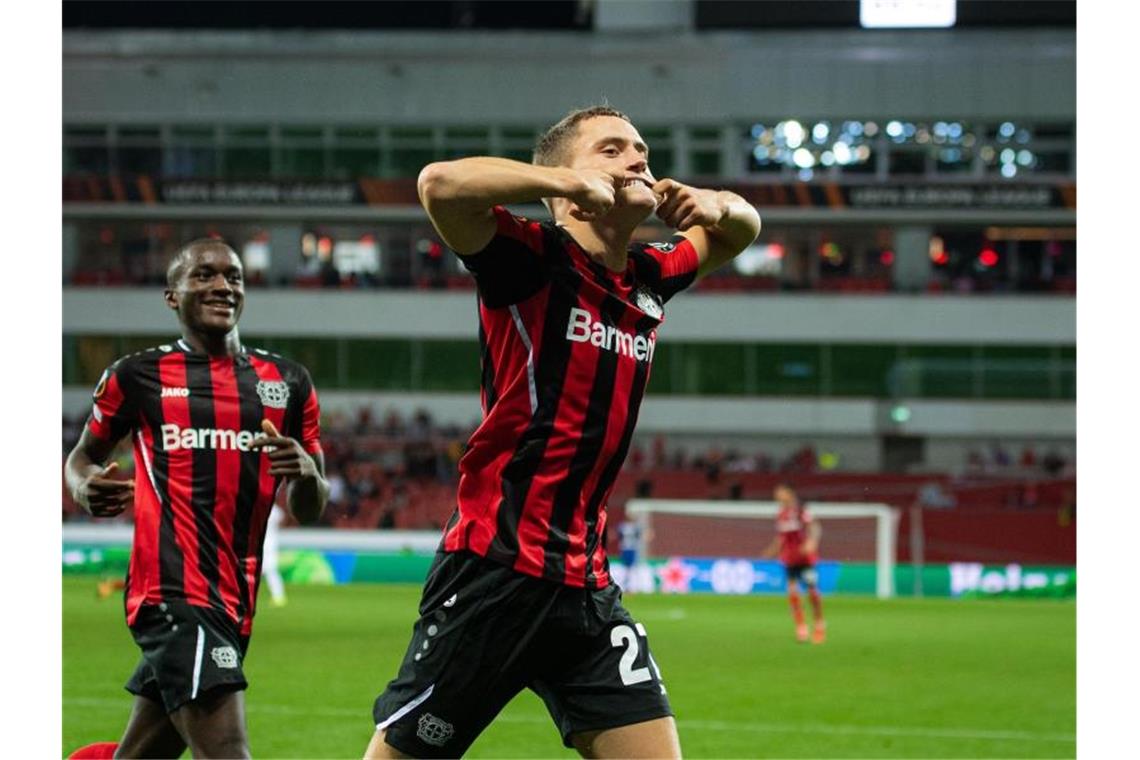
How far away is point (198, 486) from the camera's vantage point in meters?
5.04

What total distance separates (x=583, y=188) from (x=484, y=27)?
112ft

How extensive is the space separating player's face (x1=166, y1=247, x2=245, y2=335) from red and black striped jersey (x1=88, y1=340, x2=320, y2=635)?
0.39ft

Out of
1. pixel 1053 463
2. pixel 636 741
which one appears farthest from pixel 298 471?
pixel 1053 463

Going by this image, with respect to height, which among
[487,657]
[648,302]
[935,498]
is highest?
[648,302]

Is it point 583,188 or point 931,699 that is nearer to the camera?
point 583,188

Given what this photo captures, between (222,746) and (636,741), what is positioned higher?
(636,741)

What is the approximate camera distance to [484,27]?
120ft

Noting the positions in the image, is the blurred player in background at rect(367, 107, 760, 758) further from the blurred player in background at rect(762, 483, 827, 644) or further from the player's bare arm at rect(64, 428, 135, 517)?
the blurred player in background at rect(762, 483, 827, 644)

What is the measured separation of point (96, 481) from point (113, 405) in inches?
17.0

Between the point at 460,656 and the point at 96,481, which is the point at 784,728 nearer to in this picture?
the point at 96,481

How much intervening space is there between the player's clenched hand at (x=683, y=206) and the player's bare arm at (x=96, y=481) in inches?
79.5

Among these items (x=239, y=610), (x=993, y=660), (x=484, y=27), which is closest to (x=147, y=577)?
(x=239, y=610)

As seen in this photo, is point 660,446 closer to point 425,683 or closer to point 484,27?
point 484,27

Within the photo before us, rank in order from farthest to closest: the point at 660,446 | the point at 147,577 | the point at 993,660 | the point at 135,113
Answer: the point at 135,113
the point at 660,446
the point at 993,660
the point at 147,577
